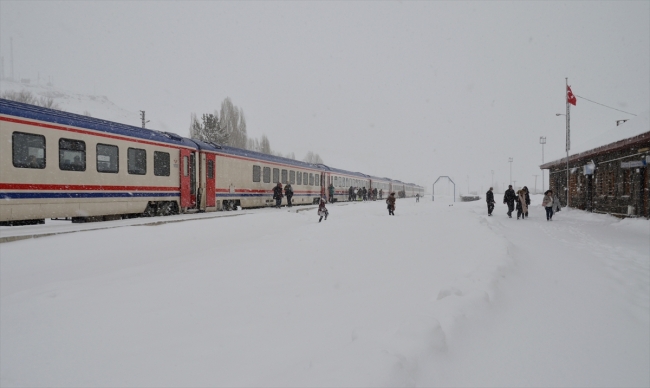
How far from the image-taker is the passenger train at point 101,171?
30.9ft

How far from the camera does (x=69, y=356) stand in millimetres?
3547

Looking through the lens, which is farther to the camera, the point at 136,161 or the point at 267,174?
the point at 267,174

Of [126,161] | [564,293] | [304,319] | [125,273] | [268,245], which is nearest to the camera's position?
[304,319]

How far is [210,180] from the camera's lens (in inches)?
643

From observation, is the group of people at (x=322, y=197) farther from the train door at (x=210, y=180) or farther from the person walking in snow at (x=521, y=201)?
the person walking in snow at (x=521, y=201)

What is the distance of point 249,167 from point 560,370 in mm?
17344

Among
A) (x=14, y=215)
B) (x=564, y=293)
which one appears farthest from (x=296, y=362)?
(x=14, y=215)

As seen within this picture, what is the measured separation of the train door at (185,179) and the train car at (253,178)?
5.87ft

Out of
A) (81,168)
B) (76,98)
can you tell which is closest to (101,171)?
(81,168)

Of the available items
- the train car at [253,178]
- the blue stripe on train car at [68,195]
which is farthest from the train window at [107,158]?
the train car at [253,178]

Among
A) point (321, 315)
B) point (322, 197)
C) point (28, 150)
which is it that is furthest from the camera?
point (322, 197)

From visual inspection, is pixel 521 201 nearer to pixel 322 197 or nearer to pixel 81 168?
pixel 322 197

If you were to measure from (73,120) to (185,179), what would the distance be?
15.6ft

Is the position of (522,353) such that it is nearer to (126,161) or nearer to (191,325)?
(191,325)
